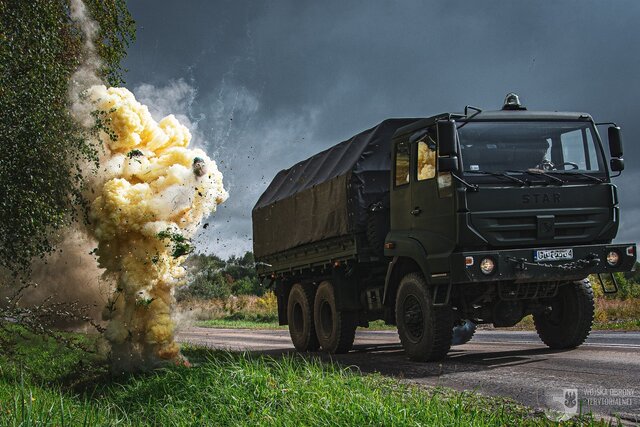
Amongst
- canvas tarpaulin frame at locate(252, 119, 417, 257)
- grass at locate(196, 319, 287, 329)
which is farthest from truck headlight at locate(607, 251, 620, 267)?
grass at locate(196, 319, 287, 329)


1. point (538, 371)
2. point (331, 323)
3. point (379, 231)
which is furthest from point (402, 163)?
point (331, 323)

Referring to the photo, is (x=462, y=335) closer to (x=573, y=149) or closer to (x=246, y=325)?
(x=573, y=149)

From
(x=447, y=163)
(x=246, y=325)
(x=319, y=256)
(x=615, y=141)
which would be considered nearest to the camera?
(x=447, y=163)

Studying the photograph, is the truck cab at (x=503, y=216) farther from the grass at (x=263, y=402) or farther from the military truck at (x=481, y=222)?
the grass at (x=263, y=402)

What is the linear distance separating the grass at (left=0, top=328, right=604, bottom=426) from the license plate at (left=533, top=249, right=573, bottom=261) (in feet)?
8.91

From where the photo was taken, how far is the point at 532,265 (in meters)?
9.51

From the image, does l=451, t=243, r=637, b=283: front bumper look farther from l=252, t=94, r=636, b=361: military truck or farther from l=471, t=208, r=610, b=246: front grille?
l=471, t=208, r=610, b=246: front grille

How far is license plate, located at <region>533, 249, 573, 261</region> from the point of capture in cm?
956

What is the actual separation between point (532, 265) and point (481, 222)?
2.81ft

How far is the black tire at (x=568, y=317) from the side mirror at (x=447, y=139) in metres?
3.05

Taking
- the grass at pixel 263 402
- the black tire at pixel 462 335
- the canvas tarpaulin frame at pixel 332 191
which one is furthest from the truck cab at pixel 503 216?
the black tire at pixel 462 335

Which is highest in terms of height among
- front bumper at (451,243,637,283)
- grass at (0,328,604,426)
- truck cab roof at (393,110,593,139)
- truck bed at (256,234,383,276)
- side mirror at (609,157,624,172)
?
truck cab roof at (393,110,593,139)

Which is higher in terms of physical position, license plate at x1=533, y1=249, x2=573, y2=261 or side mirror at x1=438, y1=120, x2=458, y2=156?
side mirror at x1=438, y1=120, x2=458, y2=156

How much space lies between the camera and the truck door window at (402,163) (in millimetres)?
10680
